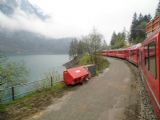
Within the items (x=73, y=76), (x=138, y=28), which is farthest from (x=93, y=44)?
(x=138, y=28)

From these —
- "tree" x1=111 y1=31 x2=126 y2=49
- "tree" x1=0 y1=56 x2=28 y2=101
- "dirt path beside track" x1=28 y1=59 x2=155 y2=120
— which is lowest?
"dirt path beside track" x1=28 y1=59 x2=155 y2=120

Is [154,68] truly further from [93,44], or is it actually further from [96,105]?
[93,44]

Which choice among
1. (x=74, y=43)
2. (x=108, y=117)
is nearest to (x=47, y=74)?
(x=108, y=117)

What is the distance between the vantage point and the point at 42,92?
15.1 m

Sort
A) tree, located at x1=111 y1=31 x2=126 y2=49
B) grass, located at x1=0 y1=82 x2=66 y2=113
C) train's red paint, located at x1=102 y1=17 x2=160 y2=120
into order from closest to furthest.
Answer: train's red paint, located at x1=102 y1=17 x2=160 y2=120
grass, located at x1=0 y1=82 x2=66 y2=113
tree, located at x1=111 y1=31 x2=126 y2=49

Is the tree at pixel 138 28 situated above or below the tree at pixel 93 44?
above

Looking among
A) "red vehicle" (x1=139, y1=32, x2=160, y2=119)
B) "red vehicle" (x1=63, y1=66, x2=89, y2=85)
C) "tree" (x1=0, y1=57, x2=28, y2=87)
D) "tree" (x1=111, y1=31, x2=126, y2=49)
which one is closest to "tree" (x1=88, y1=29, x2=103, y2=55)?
"red vehicle" (x1=63, y1=66, x2=89, y2=85)

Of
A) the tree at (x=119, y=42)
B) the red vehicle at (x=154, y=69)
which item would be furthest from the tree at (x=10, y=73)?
the tree at (x=119, y=42)

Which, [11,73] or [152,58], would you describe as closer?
[152,58]

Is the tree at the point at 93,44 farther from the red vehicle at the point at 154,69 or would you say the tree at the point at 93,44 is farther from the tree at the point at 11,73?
the red vehicle at the point at 154,69

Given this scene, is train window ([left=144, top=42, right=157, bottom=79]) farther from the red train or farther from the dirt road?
the dirt road

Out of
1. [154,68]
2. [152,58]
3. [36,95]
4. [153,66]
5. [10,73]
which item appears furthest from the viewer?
[36,95]

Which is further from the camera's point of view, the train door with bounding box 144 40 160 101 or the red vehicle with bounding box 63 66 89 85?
the red vehicle with bounding box 63 66 89 85

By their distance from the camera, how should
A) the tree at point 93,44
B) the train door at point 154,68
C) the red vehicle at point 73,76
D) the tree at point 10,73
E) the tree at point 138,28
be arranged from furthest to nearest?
1. the tree at point 138,28
2. the tree at point 93,44
3. the red vehicle at point 73,76
4. the tree at point 10,73
5. the train door at point 154,68
